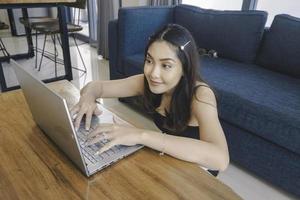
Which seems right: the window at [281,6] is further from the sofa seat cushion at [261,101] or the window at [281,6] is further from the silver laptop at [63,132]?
the silver laptop at [63,132]

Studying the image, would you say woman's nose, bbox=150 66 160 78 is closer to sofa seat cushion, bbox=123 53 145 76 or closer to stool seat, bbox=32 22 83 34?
sofa seat cushion, bbox=123 53 145 76

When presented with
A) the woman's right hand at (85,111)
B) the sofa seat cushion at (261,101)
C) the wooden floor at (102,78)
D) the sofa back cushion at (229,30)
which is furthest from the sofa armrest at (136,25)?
the woman's right hand at (85,111)

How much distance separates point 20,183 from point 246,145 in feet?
4.12

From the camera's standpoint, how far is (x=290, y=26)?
73.5 inches

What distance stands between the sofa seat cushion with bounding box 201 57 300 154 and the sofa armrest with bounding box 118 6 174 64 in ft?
2.15

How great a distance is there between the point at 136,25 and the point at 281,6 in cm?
134

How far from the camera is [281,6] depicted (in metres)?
2.38

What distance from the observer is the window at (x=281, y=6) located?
2.28 metres

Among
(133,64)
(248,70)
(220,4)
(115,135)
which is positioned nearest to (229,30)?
(248,70)

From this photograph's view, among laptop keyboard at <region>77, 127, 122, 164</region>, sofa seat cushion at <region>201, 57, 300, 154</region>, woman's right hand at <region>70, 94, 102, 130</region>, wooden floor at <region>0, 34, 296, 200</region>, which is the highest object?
woman's right hand at <region>70, 94, 102, 130</region>

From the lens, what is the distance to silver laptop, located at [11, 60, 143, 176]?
56 cm

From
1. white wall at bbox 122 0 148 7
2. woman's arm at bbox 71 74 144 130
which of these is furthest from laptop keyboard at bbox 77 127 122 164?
white wall at bbox 122 0 148 7

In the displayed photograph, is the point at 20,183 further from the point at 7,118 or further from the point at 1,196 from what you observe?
the point at 7,118

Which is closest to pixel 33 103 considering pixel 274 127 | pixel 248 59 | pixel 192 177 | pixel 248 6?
pixel 192 177
